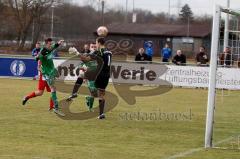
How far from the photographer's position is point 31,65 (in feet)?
109

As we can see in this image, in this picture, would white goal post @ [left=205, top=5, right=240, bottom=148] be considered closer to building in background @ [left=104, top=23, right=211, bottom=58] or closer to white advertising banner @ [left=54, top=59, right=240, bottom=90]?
white advertising banner @ [left=54, top=59, right=240, bottom=90]

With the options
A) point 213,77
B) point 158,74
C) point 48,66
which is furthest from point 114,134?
point 158,74

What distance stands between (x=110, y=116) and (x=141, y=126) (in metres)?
2.23

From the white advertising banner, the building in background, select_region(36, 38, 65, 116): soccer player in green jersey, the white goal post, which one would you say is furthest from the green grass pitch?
the building in background

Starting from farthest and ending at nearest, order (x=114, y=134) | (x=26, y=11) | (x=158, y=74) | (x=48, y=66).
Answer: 1. (x=26, y=11)
2. (x=158, y=74)
3. (x=48, y=66)
4. (x=114, y=134)

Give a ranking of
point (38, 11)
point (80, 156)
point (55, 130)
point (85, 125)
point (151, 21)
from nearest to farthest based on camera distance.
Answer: point (80, 156)
point (55, 130)
point (85, 125)
point (38, 11)
point (151, 21)

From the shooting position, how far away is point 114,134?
12852 mm

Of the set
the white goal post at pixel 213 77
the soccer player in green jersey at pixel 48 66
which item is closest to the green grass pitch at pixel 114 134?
the white goal post at pixel 213 77

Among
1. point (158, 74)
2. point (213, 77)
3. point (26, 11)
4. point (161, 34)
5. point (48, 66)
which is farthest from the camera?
point (161, 34)

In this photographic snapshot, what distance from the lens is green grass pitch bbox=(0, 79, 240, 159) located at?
1042 centimetres

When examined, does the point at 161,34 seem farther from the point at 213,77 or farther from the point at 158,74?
the point at 213,77

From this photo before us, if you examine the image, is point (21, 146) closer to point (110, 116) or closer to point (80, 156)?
point (80, 156)

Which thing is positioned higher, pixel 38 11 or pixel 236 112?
pixel 38 11

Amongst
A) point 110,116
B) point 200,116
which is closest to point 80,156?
point 110,116
